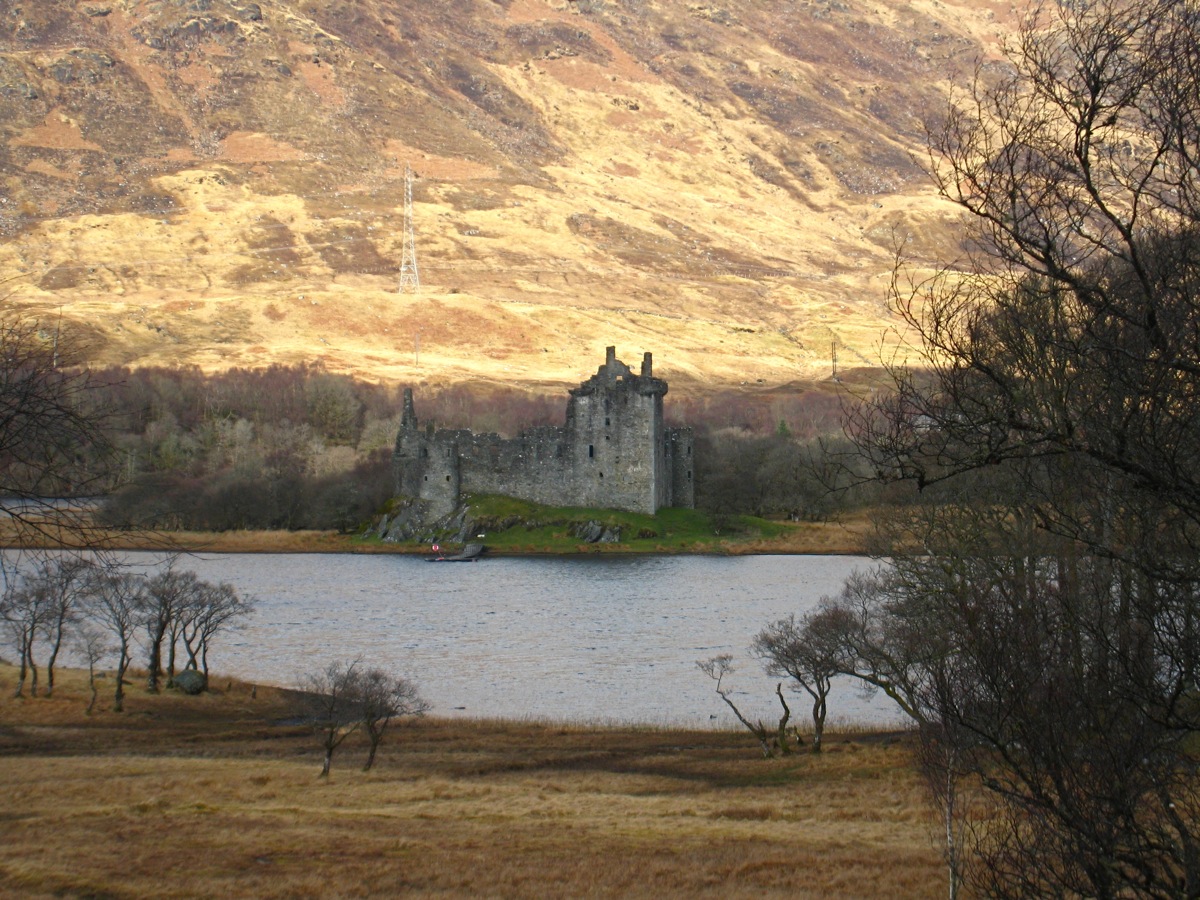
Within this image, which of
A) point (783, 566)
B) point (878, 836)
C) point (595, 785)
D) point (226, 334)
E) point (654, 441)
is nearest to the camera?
point (878, 836)

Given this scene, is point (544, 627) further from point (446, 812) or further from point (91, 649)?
point (446, 812)

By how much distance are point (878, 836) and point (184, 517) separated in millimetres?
82505

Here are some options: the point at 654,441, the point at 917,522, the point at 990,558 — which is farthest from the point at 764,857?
the point at 654,441

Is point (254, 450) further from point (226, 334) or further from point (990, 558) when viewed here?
point (990, 558)

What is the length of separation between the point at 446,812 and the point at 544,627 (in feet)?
102

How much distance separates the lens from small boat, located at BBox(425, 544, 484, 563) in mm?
88000

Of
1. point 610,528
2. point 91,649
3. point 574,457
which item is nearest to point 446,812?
point 91,649

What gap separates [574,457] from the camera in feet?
323

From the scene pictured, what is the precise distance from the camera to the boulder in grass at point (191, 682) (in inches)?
1727

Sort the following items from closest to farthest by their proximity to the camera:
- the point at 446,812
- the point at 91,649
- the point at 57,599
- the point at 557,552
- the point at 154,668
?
the point at 446,812
the point at 91,649
the point at 154,668
the point at 57,599
the point at 557,552

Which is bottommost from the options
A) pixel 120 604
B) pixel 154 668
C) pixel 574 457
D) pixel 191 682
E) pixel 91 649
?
pixel 191 682

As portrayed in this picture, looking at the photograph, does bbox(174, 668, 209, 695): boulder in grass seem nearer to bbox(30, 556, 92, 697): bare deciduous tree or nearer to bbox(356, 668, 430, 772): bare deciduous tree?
bbox(30, 556, 92, 697): bare deciduous tree

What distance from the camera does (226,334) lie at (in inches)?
7574

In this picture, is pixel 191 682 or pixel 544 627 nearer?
pixel 191 682
